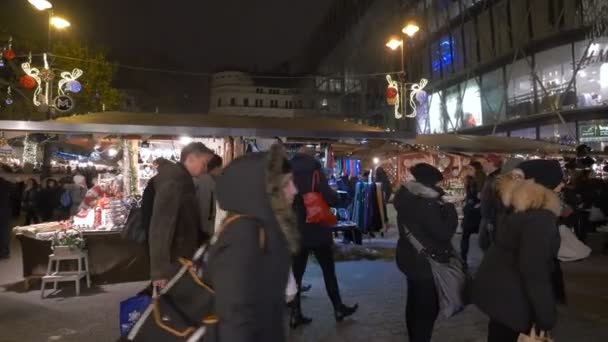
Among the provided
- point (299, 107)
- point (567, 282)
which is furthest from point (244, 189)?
point (299, 107)

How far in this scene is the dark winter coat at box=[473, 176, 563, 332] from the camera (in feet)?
8.05

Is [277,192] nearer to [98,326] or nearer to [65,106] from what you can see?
[98,326]

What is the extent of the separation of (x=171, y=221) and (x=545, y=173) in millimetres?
2651

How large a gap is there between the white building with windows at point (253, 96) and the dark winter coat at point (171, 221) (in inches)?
2257

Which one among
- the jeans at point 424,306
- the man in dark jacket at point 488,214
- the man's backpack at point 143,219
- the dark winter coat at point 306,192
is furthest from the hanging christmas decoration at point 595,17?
the man's backpack at point 143,219

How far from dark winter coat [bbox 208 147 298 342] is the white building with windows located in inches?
2326

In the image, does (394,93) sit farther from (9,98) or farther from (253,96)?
(253,96)

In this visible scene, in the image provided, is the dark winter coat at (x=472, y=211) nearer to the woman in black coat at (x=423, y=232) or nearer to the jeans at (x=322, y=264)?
the jeans at (x=322, y=264)

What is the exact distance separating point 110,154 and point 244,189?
8.57 metres

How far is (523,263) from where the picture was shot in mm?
2480

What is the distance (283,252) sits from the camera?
201 cm

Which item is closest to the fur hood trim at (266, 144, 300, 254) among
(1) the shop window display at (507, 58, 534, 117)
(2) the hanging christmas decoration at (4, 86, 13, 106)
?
(2) the hanging christmas decoration at (4, 86, 13, 106)

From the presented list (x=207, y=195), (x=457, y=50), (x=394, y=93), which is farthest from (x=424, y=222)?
(x=457, y=50)

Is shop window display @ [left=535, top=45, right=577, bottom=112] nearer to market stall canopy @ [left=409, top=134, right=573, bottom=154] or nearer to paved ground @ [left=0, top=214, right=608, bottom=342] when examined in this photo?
market stall canopy @ [left=409, top=134, right=573, bottom=154]
